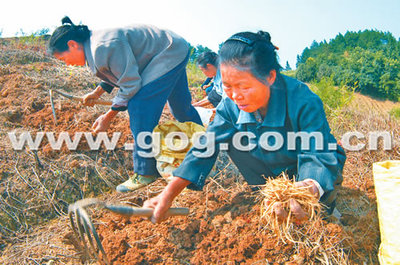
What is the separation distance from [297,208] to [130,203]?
4.28 ft

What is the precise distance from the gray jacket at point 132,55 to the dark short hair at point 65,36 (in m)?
0.06

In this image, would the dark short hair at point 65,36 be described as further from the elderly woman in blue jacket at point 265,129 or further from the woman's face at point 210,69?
the woman's face at point 210,69

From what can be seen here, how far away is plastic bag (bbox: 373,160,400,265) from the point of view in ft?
4.57

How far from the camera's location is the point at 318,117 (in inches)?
58.0

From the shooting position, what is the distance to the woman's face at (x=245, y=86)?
1.35 metres

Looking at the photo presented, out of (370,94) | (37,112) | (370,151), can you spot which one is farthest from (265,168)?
(370,94)

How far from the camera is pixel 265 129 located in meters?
1.66

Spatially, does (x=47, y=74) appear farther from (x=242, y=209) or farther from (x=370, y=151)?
(x=370, y=151)

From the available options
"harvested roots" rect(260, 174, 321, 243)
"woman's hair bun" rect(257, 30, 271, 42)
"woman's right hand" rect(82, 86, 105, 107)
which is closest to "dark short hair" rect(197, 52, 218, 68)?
"woman's right hand" rect(82, 86, 105, 107)

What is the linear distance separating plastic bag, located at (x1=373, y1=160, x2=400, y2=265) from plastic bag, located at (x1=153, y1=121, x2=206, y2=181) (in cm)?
124

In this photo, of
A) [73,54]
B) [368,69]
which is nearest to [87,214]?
[73,54]

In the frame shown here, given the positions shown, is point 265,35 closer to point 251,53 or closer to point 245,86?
point 251,53

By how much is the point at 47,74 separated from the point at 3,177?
7.25 feet

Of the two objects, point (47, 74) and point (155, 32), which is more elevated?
point (155, 32)
